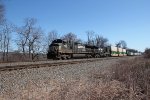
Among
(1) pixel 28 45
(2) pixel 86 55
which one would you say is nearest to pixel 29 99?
(2) pixel 86 55

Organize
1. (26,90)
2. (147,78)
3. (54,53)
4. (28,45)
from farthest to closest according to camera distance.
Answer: (28,45) → (54,53) → (147,78) → (26,90)

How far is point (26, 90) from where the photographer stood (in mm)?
9570

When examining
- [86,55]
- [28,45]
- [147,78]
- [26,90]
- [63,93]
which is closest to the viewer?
[63,93]

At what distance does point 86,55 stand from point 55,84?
3654cm

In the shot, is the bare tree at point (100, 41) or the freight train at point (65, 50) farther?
the bare tree at point (100, 41)

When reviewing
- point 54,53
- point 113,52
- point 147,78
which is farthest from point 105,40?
point 147,78

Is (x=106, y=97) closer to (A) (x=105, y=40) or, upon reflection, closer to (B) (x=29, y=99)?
(B) (x=29, y=99)

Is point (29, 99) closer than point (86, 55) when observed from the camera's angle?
Yes

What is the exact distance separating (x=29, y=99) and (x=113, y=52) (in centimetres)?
6286

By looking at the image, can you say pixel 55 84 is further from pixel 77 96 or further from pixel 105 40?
pixel 105 40

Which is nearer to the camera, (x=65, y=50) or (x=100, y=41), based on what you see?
(x=65, y=50)

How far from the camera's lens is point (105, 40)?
461 ft

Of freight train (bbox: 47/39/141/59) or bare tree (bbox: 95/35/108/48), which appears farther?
bare tree (bbox: 95/35/108/48)

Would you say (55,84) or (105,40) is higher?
(105,40)
